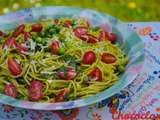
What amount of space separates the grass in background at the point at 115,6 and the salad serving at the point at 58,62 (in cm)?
150

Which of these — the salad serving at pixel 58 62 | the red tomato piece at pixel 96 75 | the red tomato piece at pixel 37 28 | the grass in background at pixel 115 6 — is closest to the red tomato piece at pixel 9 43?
the salad serving at pixel 58 62

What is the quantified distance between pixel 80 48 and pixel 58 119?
11.8 inches

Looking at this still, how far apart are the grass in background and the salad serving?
150 cm

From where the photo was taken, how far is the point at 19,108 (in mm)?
1741

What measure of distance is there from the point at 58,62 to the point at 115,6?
6.01 ft

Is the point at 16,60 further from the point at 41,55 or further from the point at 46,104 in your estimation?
the point at 46,104

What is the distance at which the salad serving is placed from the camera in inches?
67.1

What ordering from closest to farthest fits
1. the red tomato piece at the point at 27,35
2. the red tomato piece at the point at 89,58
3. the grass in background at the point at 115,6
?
the red tomato piece at the point at 89,58 → the red tomato piece at the point at 27,35 → the grass in background at the point at 115,6

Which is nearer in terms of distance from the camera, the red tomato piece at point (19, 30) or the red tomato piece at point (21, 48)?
the red tomato piece at point (21, 48)

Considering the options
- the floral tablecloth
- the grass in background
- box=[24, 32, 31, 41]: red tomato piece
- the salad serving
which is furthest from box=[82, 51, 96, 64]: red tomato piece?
the grass in background

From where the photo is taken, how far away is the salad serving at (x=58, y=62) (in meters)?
1.70

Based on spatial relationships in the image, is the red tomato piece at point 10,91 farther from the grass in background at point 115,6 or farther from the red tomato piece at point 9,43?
the grass in background at point 115,6

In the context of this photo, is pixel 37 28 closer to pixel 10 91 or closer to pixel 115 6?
pixel 10 91

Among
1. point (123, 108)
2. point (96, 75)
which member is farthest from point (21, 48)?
point (123, 108)
